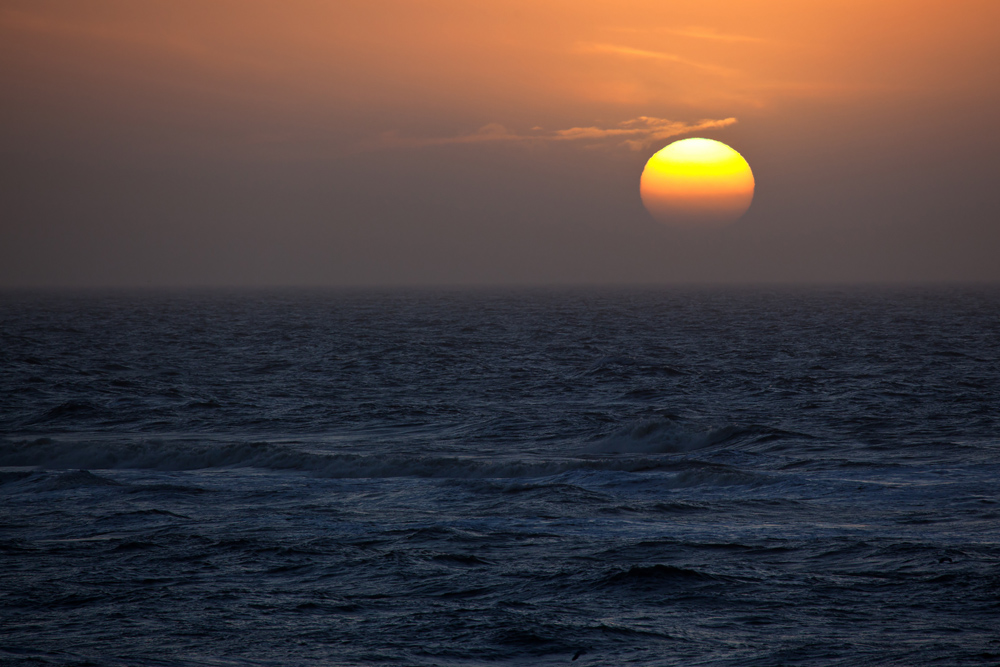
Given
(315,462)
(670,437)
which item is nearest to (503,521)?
(315,462)

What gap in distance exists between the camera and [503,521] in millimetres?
14906

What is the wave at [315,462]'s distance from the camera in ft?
63.7

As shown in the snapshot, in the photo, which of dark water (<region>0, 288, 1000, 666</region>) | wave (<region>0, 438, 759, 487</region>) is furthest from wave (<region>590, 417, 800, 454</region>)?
wave (<region>0, 438, 759, 487</region>)

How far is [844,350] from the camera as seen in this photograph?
163 ft

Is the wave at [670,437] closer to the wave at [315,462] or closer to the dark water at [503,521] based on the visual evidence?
the dark water at [503,521]

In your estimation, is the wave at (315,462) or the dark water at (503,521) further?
the wave at (315,462)

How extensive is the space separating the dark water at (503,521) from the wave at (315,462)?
9 cm

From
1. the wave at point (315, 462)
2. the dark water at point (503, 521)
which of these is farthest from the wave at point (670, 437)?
the wave at point (315, 462)

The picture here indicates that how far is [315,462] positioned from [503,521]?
7.18 metres

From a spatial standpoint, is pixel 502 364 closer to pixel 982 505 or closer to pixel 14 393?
pixel 14 393

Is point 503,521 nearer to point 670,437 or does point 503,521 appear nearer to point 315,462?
point 315,462

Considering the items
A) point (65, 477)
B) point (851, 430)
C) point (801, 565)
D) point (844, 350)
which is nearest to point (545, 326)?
point (844, 350)

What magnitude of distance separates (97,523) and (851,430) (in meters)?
18.5

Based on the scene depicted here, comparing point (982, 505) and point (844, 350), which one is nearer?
point (982, 505)
